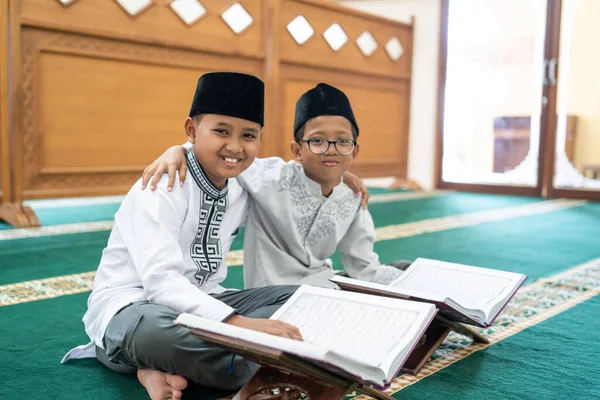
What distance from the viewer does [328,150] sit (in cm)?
160

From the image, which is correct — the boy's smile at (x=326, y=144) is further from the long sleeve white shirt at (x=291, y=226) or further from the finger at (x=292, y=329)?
the finger at (x=292, y=329)

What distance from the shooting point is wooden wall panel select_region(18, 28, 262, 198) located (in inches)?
124

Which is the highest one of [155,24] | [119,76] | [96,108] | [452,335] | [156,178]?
[155,24]

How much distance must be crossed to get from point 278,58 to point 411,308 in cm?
340

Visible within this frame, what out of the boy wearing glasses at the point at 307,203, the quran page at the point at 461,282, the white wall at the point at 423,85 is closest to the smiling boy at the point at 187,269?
the boy wearing glasses at the point at 307,203

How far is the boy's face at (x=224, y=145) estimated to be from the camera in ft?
4.34

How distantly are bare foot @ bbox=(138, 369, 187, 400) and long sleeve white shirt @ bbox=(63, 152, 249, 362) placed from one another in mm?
121

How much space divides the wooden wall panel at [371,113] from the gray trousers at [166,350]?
326cm

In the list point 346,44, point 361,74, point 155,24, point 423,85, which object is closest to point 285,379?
point 155,24

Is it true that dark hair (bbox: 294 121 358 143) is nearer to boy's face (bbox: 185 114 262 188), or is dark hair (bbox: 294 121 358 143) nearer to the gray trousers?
boy's face (bbox: 185 114 262 188)

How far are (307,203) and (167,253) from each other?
0.55 meters

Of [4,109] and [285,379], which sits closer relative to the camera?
[285,379]

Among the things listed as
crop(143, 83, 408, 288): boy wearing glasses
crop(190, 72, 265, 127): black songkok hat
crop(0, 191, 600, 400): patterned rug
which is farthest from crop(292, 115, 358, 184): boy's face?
crop(0, 191, 600, 400): patterned rug

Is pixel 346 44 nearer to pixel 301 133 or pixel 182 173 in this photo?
pixel 301 133
